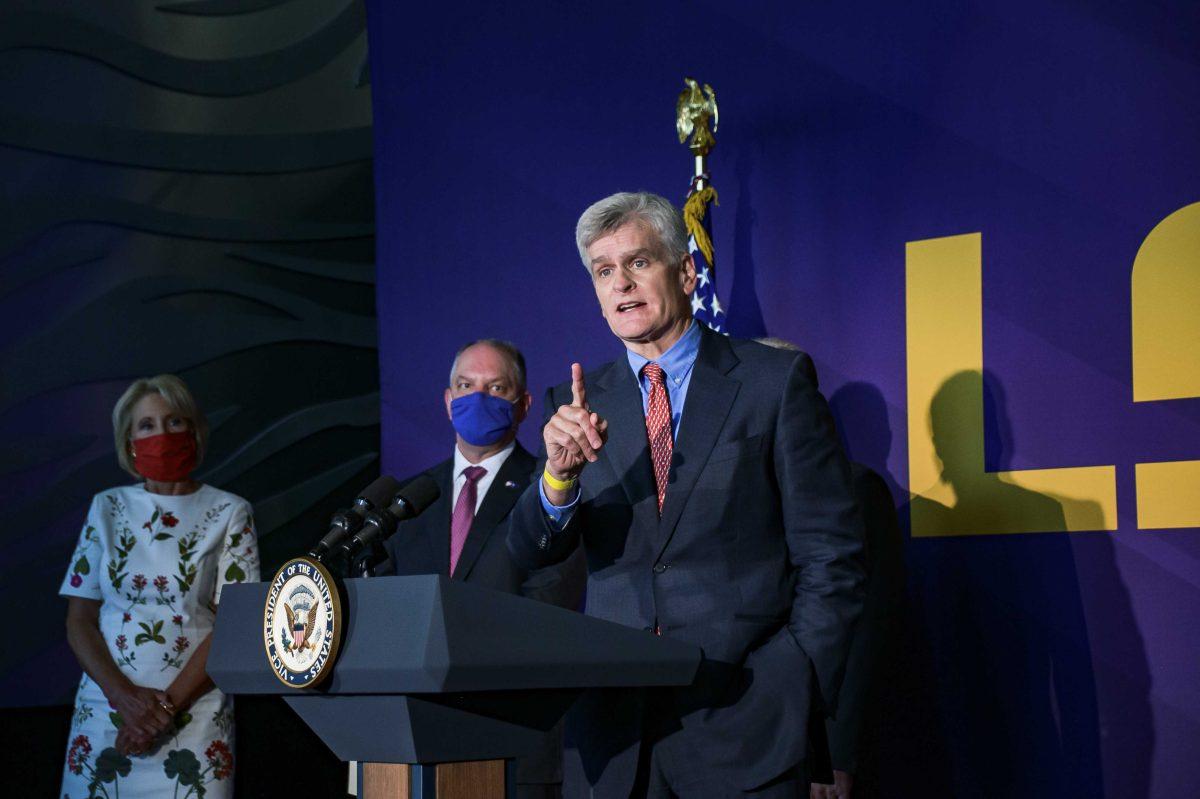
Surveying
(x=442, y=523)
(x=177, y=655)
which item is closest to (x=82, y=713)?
(x=177, y=655)

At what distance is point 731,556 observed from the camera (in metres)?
2.01

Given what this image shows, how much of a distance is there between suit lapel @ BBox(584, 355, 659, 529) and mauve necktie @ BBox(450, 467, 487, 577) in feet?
4.16

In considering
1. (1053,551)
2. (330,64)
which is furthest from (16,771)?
(1053,551)

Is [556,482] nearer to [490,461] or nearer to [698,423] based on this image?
[698,423]

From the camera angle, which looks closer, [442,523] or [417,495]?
[417,495]

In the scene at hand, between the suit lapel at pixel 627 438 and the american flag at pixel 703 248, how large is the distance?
1.71 m

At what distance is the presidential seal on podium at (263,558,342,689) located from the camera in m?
1.64

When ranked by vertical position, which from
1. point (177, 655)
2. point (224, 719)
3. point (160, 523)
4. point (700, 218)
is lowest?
point (224, 719)

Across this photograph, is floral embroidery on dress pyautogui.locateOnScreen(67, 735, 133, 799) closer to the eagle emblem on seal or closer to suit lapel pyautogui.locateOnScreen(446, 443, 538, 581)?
suit lapel pyautogui.locateOnScreen(446, 443, 538, 581)

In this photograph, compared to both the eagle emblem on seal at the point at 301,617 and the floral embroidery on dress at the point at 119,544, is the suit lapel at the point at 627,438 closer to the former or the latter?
the eagle emblem on seal at the point at 301,617

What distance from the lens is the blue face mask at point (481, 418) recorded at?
3477 mm

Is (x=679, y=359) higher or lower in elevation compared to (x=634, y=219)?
lower

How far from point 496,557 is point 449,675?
1847 millimetres

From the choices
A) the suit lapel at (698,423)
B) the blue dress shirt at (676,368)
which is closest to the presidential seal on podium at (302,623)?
the suit lapel at (698,423)
